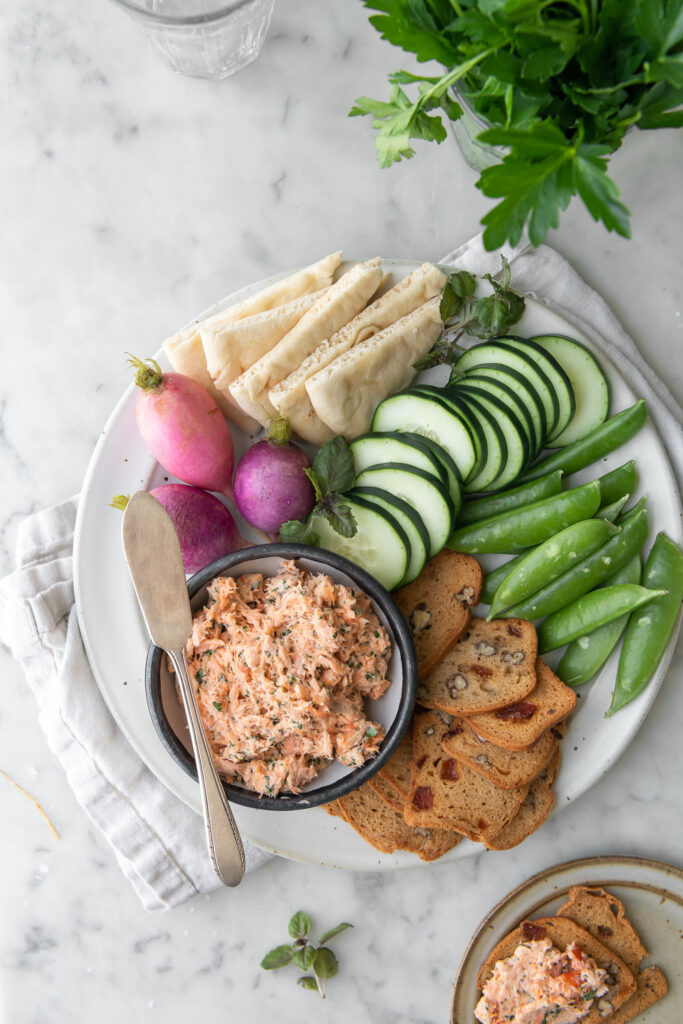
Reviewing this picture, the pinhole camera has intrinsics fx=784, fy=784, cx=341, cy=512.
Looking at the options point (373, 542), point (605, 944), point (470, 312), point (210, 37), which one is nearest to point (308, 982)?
point (605, 944)

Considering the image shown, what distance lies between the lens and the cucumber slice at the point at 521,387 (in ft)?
7.90

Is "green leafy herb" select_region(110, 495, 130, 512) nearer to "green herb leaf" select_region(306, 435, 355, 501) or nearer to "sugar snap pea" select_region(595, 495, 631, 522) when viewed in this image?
"green herb leaf" select_region(306, 435, 355, 501)

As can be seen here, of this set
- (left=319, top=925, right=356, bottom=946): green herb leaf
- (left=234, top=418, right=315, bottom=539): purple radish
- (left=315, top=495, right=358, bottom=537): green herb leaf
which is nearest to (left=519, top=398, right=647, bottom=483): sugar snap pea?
(left=315, top=495, right=358, bottom=537): green herb leaf

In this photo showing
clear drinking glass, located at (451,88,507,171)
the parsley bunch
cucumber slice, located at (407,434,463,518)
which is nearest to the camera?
the parsley bunch

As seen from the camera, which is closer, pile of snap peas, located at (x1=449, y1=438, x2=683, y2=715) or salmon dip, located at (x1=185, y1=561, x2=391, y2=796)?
salmon dip, located at (x1=185, y1=561, x2=391, y2=796)

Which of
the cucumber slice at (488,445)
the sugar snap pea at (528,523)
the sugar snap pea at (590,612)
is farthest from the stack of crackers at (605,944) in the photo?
the cucumber slice at (488,445)

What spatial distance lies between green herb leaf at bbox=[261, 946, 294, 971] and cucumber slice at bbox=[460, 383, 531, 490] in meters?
1.83

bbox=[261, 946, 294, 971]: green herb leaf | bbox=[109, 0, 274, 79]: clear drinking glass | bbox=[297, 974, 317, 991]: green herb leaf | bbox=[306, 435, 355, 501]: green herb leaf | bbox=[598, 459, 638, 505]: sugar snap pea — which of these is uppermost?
bbox=[109, 0, 274, 79]: clear drinking glass

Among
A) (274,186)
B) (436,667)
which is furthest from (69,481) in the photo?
(436,667)

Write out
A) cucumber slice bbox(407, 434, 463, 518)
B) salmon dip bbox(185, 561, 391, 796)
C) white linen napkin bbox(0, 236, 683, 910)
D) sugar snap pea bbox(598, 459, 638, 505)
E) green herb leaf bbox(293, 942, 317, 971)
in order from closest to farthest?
salmon dip bbox(185, 561, 391, 796)
cucumber slice bbox(407, 434, 463, 518)
sugar snap pea bbox(598, 459, 638, 505)
white linen napkin bbox(0, 236, 683, 910)
green herb leaf bbox(293, 942, 317, 971)

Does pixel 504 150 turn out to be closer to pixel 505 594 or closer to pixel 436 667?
pixel 505 594

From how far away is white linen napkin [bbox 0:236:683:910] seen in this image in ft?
8.60

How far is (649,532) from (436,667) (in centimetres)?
81

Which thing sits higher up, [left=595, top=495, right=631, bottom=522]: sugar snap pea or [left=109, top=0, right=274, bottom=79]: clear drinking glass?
[left=109, top=0, right=274, bottom=79]: clear drinking glass
